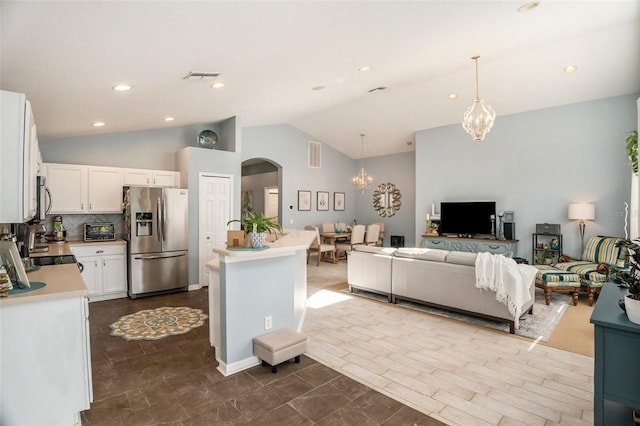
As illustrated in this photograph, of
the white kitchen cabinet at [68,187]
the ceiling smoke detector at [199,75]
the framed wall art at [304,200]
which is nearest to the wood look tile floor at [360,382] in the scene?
the white kitchen cabinet at [68,187]

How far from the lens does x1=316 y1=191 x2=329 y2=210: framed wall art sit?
9.60 metres

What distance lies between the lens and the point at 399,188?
9648 mm

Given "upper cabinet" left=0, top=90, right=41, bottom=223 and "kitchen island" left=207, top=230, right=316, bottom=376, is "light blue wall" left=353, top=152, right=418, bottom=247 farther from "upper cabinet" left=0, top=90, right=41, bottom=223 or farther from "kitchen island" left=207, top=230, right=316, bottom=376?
"upper cabinet" left=0, top=90, right=41, bottom=223

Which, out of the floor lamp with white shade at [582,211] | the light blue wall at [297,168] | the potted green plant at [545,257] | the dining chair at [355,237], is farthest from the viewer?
the dining chair at [355,237]

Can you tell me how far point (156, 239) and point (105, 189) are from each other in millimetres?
1094

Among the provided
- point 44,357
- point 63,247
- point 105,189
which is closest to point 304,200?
point 105,189

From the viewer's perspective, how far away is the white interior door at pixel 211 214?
5883 mm

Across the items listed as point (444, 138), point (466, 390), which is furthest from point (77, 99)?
point (444, 138)

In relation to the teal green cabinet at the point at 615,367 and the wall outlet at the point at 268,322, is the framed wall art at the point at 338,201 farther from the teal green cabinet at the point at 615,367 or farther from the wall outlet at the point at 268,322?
the teal green cabinet at the point at 615,367

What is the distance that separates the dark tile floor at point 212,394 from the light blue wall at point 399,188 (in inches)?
272

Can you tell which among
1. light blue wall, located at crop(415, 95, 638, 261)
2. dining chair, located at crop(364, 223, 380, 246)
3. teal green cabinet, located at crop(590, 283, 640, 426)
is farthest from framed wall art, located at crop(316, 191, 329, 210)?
teal green cabinet, located at crop(590, 283, 640, 426)

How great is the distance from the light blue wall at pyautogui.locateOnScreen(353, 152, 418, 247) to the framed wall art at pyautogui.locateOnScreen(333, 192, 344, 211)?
2.15 feet

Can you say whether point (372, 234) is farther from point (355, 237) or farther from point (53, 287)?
point (53, 287)

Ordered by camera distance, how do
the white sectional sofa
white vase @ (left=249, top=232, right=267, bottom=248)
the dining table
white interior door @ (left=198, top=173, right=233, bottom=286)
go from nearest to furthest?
white vase @ (left=249, top=232, right=267, bottom=248) → the white sectional sofa → white interior door @ (left=198, top=173, right=233, bottom=286) → the dining table
